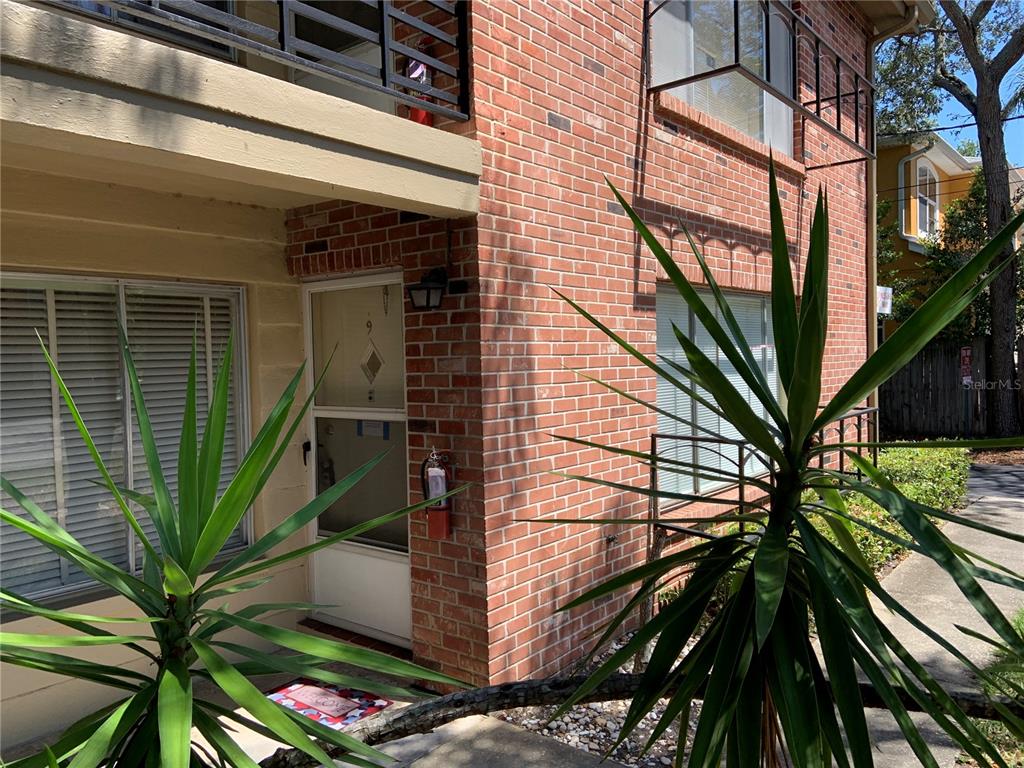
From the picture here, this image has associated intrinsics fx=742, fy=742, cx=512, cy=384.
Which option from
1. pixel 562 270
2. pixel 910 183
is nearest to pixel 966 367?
pixel 910 183

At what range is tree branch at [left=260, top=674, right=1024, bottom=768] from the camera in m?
1.82

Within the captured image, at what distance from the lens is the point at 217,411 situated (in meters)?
1.73

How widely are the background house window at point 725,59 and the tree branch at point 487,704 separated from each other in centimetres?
487

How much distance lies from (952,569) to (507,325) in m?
3.06

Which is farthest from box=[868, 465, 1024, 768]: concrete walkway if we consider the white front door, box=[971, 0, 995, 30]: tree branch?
box=[971, 0, 995, 30]: tree branch

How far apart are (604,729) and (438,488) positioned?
5.15 feet

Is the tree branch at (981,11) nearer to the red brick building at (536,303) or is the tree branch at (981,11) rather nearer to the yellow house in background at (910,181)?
the yellow house in background at (910,181)

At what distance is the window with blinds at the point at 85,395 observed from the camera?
13.0 feet

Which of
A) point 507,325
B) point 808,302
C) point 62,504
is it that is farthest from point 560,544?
point 808,302

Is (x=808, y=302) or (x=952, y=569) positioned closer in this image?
(x=952, y=569)

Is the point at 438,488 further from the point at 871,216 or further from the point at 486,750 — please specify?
the point at 871,216

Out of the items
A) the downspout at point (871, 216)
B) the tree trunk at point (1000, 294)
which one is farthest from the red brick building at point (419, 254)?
the tree trunk at point (1000, 294)

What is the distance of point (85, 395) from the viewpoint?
4.25m

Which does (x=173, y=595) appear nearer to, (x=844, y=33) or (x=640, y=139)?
(x=640, y=139)
